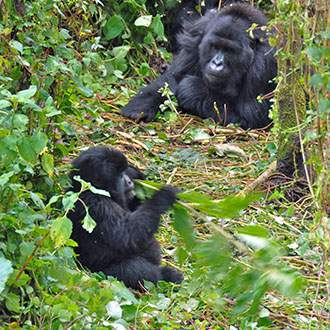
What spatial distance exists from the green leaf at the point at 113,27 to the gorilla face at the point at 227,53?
2.90ft

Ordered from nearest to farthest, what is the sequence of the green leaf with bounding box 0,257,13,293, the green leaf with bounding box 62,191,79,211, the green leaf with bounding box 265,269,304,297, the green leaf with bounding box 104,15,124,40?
the green leaf with bounding box 265,269,304,297 < the green leaf with bounding box 0,257,13,293 < the green leaf with bounding box 62,191,79,211 < the green leaf with bounding box 104,15,124,40

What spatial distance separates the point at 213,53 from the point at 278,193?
93.9 inches

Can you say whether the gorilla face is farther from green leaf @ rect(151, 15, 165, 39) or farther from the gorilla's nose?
green leaf @ rect(151, 15, 165, 39)

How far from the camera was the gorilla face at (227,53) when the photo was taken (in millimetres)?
8594

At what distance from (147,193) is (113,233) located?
305 mm

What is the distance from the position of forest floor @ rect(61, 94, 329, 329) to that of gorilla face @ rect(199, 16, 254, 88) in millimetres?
423

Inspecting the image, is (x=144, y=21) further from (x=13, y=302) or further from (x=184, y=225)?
(x=184, y=225)

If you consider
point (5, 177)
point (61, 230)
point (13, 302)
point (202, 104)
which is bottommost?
point (202, 104)

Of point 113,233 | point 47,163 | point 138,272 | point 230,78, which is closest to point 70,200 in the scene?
point 47,163

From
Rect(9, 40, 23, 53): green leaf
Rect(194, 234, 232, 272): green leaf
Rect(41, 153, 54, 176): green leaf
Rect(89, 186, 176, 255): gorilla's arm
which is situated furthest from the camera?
Rect(89, 186, 176, 255): gorilla's arm

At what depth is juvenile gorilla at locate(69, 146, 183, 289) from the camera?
18.4 ft

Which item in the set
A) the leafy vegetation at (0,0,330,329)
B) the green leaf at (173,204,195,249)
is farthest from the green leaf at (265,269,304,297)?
the green leaf at (173,204,195,249)

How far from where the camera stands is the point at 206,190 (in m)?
7.07

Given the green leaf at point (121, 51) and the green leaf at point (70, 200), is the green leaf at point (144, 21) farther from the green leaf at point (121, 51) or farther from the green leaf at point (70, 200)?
the green leaf at point (70, 200)
